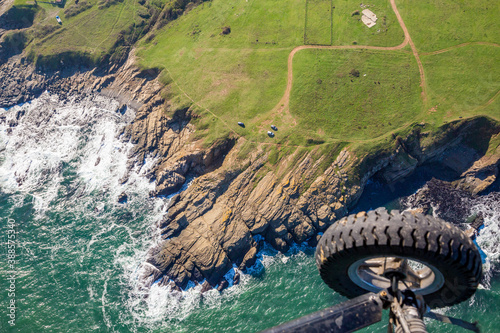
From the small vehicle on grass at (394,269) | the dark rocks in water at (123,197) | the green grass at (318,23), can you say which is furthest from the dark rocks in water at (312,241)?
the green grass at (318,23)

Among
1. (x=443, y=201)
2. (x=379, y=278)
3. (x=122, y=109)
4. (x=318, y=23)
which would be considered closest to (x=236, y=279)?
(x=443, y=201)

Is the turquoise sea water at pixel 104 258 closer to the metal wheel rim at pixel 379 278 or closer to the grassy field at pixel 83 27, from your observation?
the grassy field at pixel 83 27

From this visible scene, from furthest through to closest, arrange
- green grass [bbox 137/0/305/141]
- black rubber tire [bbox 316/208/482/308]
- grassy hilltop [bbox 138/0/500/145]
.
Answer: green grass [bbox 137/0/305/141] → grassy hilltop [bbox 138/0/500/145] → black rubber tire [bbox 316/208/482/308]

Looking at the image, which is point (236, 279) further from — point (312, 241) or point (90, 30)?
point (90, 30)

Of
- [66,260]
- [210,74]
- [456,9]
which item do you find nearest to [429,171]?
[456,9]

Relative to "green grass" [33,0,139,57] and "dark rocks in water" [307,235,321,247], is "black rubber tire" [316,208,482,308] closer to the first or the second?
"dark rocks in water" [307,235,321,247]

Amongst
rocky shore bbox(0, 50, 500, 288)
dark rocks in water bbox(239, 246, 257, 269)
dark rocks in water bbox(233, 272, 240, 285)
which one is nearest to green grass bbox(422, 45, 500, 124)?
rocky shore bbox(0, 50, 500, 288)
